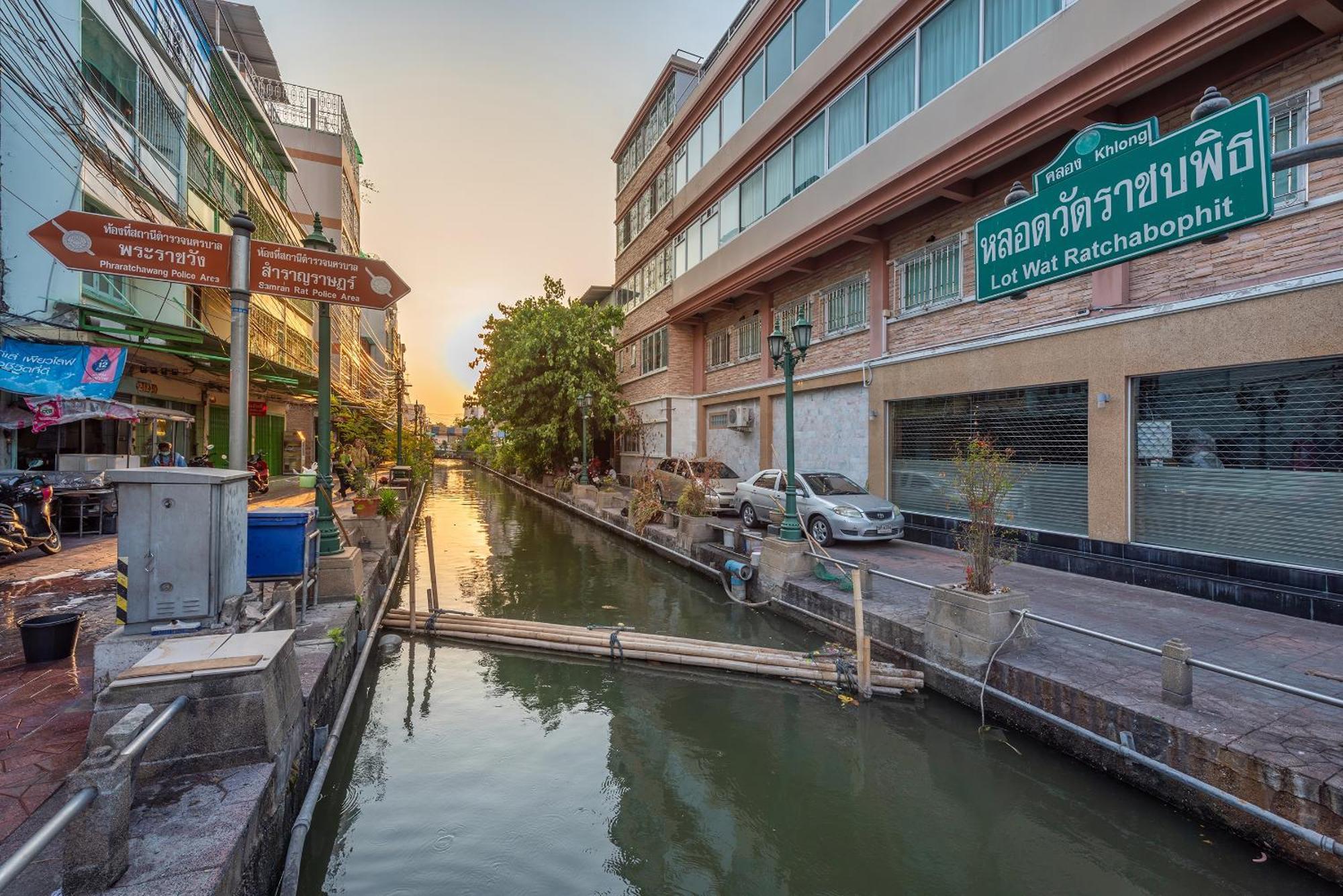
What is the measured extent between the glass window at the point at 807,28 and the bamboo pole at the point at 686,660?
14.4 meters

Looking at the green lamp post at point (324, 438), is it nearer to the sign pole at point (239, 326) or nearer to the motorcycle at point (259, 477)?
the sign pole at point (239, 326)

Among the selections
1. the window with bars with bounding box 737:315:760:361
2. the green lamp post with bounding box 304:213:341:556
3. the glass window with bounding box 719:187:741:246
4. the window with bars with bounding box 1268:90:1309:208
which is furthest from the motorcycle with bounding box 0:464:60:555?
A: the window with bars with bounding box 1268:90:1309:208

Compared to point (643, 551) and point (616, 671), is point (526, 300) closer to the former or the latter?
point (643, 551)

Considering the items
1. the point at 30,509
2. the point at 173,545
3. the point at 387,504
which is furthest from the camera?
the point at 387,504

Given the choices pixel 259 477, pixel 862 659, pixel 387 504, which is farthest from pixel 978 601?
pixel 259 477

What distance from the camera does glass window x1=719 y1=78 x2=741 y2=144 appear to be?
18516 millimetres

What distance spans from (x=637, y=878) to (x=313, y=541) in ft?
15.9

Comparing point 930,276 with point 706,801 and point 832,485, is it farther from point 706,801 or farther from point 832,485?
point 706,801

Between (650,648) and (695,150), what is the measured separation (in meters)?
19.0

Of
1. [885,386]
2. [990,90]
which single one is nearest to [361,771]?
[885,386]

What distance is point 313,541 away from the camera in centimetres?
660

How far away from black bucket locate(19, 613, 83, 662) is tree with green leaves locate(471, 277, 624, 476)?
19.4 m

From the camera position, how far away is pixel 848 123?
45.5 ft

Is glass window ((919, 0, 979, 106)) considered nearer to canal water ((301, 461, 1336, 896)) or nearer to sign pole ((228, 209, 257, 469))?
canal water ((301, 461, 1336, 896))
